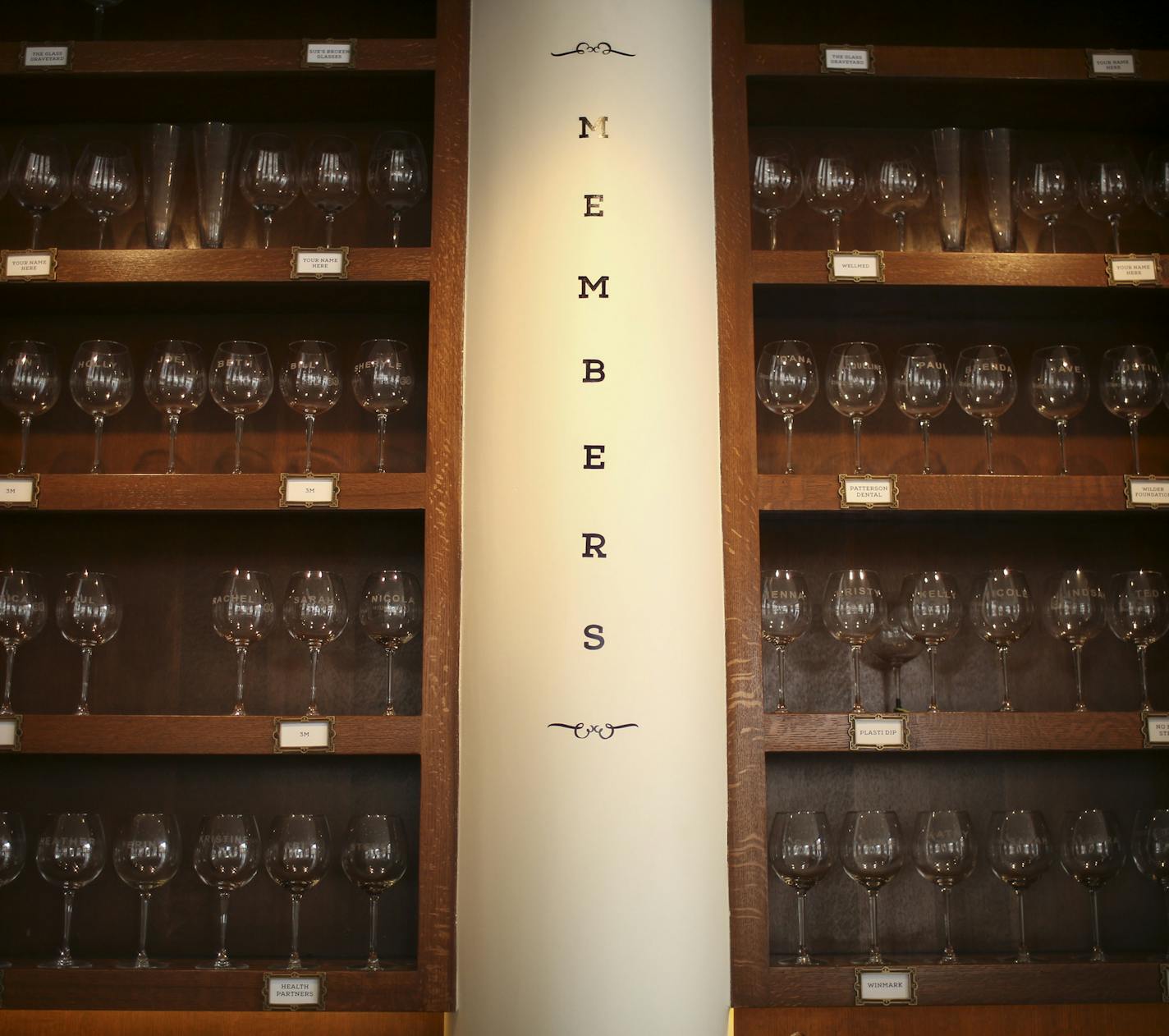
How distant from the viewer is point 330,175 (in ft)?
8.09

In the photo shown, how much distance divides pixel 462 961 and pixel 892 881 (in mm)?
861

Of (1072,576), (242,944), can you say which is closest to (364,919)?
(242,944)

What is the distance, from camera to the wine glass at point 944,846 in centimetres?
213

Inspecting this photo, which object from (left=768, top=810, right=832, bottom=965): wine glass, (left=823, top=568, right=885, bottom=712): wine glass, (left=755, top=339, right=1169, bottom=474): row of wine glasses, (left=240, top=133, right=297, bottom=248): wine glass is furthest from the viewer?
(left=240, top=133, right=297, bottom=248): wine glass

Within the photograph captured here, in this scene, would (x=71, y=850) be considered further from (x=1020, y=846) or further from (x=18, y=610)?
(x=1020, y=846)

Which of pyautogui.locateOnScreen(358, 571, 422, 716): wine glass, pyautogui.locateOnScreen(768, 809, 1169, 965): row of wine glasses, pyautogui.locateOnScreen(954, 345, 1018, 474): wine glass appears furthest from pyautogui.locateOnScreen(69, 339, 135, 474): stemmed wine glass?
pyautogui.locateOnScreen(954, 345, 1018, 474): wine glass

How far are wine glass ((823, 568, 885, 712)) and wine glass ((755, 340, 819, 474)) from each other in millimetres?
244

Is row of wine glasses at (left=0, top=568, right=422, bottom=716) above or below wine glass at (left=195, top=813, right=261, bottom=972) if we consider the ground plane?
above

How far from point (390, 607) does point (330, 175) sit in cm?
87

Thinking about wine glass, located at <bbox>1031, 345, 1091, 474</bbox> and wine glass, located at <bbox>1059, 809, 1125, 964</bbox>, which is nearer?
wine glass, located at <bbox>1059, 809, 1125, 964</bbox>

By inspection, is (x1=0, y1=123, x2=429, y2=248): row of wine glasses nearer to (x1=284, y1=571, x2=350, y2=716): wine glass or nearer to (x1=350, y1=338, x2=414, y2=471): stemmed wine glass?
(x1=350, y1=338, x2=414, y2=471): stemmed wine glass

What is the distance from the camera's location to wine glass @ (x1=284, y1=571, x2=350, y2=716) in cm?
230

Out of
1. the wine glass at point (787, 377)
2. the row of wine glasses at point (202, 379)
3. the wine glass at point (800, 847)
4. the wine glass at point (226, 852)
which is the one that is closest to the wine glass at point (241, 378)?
the row of wine glasses at point (202, 379)

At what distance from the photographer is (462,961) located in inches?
84.7
